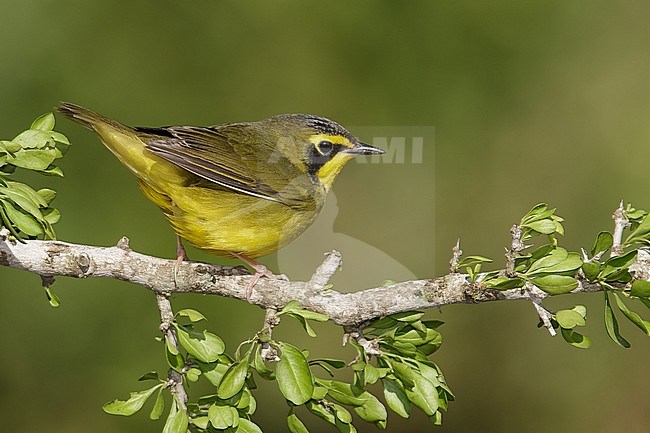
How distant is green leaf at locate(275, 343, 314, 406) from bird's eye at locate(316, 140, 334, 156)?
0.65 m

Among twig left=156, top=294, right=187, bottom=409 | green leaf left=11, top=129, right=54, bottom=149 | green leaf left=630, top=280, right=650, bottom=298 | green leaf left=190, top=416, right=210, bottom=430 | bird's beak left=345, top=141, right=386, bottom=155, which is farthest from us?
bird's beak left=345, top=141, right=386, bottom=155

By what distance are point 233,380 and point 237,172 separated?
0.63m

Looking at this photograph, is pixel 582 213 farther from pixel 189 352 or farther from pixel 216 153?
pixel 189 352

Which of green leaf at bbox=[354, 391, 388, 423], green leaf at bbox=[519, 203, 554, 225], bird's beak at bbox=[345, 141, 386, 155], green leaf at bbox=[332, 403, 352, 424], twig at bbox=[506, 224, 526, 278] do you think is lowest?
green leaf at bbox=[332, 403, 352, 424]

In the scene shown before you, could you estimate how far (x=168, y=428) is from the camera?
1664mm

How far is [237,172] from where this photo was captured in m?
2.08

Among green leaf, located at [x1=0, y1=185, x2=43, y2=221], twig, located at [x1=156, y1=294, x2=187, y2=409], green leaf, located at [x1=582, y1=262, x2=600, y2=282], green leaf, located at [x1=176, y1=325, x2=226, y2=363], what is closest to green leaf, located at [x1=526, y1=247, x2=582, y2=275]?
green leaf, located at [x1=582, y1=262, x2=600, y2=282]

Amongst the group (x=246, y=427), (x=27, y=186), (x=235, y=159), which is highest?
(x=235, y=159)

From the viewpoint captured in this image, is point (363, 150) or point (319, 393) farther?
point (363, 150)

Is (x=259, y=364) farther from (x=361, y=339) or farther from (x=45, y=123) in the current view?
(x=45, y=123)

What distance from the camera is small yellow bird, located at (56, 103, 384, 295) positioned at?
196cm

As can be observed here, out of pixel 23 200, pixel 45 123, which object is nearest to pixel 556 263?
pixel 23 200

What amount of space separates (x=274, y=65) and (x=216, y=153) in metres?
1.85

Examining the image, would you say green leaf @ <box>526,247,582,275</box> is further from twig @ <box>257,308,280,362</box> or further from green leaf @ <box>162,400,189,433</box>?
green leaf @ <box>162,400,189,433</box>
